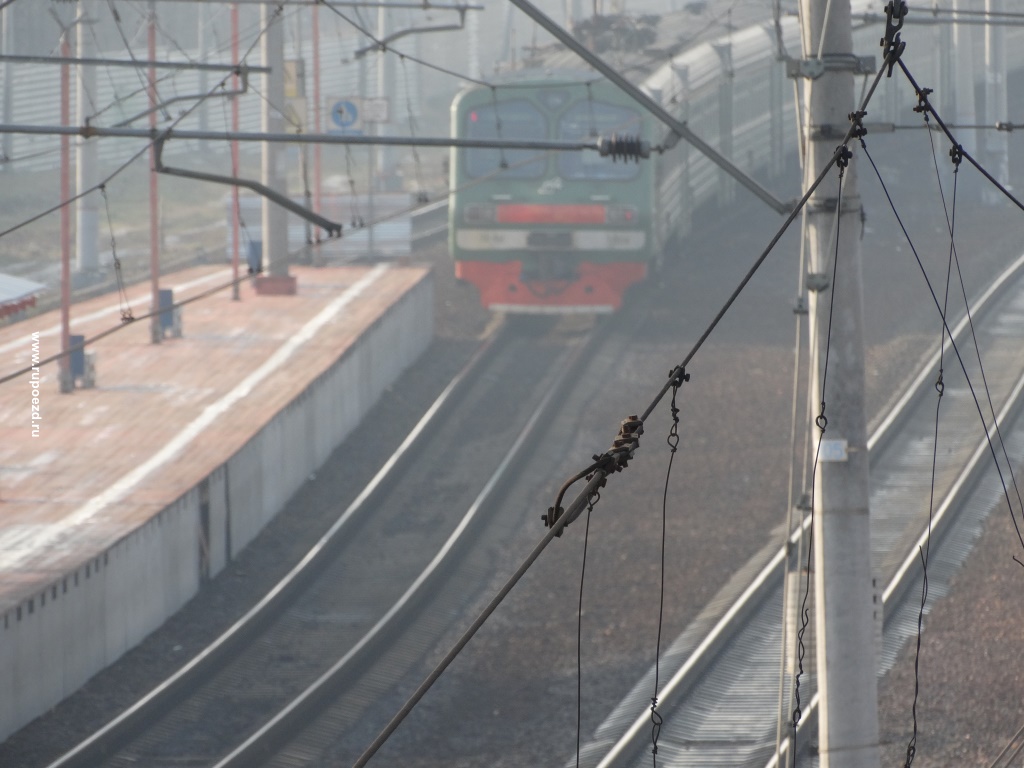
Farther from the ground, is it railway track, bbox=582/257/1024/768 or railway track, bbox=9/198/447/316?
railway track, bbox=9/198/447/316

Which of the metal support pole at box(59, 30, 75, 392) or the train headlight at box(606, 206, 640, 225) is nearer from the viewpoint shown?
the metal support pole at box(59, 30, 75, 392)

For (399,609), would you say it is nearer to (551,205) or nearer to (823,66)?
(823,66)

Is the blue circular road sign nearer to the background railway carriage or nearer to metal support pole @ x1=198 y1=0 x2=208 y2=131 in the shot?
the background railway carriage

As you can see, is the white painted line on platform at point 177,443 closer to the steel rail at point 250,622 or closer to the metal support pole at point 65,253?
the steel rail at point 250,622

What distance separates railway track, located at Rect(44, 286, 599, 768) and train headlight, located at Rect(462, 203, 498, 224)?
2.86 metres

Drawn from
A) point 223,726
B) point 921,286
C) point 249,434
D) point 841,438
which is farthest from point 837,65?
point 921,286

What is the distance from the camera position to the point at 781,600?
1177cm

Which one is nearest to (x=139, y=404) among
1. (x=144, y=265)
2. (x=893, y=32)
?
(x=893, y=32)

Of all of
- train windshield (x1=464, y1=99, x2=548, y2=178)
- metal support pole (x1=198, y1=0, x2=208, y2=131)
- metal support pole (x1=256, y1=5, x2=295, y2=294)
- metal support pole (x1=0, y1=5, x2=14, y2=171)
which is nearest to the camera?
metal support pole (x1=256, y1=5, x2=295, y2=294)

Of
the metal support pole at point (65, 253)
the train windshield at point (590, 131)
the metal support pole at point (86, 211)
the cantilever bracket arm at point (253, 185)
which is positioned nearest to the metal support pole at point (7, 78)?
the metal support pole at point (86, 211)

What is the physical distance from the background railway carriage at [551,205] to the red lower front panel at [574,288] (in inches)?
0.5

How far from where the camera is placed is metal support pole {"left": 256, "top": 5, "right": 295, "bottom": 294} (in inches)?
721

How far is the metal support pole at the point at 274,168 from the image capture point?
1831 centimetres

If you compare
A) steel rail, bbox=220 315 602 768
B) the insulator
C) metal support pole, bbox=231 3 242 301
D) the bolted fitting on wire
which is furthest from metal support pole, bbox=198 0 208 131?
the bolted fitting on wire
